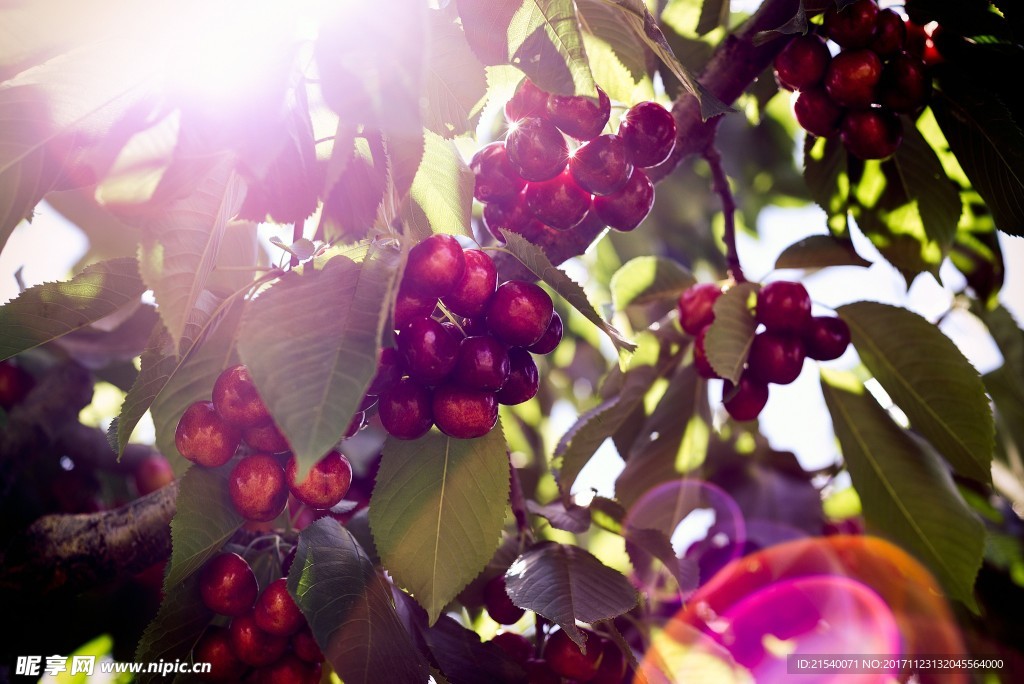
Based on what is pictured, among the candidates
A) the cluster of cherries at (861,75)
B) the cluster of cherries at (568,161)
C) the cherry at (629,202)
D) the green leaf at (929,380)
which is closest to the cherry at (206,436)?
the cluster of cherries at (568,161)

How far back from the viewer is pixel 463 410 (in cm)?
79

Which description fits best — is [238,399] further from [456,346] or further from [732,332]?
[732,332]

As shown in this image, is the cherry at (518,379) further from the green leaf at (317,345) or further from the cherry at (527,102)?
the cherry at (527,102)

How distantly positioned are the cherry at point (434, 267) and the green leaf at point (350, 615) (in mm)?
361

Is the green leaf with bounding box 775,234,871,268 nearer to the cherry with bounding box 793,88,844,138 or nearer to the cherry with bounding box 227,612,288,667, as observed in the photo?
the cherry with bounding box 793,88,844,138

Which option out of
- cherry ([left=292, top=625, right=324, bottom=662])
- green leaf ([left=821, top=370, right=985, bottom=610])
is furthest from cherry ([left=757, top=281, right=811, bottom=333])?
cherry ([left=292, top=625, right=324, bottom=662])

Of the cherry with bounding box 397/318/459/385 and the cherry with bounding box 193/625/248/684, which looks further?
the cherry with bounding box 193/625/248/684

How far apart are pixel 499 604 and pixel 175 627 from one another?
474mm

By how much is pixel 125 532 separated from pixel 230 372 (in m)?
0.55

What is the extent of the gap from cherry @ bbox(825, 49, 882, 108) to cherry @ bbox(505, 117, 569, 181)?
0.50 m

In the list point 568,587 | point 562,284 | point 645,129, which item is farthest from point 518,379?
point 645,129

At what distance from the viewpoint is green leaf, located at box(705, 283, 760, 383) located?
1123mm

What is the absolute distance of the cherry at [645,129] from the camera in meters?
0.98

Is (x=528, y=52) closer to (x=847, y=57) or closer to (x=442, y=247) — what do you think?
(x=442, y=247)
